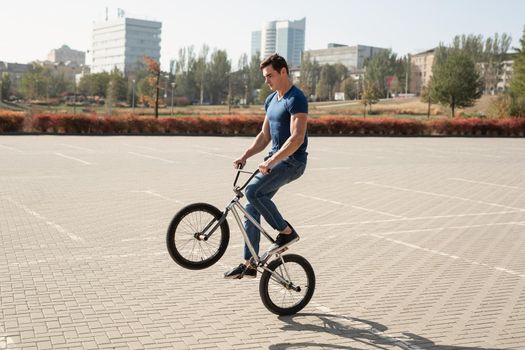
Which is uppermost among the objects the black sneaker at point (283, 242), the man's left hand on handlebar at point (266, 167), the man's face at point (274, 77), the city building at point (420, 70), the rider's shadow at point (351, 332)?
the city building at point (420, 70)

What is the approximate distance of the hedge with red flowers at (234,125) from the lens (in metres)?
30.7

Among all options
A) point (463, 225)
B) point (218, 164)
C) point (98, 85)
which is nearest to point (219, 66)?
point (98, 85)

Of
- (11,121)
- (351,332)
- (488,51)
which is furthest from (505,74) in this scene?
(351,332)

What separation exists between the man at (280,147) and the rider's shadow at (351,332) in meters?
0.64

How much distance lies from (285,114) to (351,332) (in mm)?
1793

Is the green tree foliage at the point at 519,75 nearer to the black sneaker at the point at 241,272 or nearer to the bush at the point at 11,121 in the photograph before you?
the bush at the point at 11,121

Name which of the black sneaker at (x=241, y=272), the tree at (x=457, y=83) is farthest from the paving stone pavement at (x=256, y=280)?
the tree at (x=457, y=83)

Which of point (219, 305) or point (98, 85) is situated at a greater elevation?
point (98, 85)

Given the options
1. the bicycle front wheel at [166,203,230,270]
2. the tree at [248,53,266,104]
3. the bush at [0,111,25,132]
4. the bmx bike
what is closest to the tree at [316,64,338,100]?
→ the tree at [248,53,266,104]

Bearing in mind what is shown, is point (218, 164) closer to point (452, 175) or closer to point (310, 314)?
point (452, 175)

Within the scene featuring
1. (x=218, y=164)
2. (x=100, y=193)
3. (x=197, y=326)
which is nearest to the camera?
(x=197, y=326)

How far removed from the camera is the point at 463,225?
979cm

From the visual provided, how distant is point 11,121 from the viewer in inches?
1166

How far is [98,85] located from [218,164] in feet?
311
